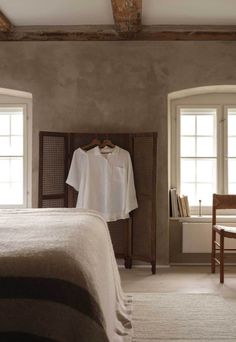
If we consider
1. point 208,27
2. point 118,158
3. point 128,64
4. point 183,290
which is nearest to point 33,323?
point 183,290

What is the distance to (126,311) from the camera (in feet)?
9.60

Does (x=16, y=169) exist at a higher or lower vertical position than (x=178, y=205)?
higher

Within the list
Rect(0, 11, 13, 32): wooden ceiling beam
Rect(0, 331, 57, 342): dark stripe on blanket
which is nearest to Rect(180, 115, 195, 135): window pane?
Rect(0, 11, 13, 32): wooden ceiling beam

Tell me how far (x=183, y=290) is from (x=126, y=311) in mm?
921

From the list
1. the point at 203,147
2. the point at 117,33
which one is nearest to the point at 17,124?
the point at 117,33

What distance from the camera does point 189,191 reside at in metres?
4.96

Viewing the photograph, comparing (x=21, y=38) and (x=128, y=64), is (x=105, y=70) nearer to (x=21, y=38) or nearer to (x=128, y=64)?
(x=128, y=64)

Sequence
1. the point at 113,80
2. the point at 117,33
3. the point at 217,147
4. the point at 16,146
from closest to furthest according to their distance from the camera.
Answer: the point at 117,33, the point at 113,80, the point at 217,147, the point at 16,146

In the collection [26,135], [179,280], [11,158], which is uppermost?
[26,135]

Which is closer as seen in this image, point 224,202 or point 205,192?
point 224,202

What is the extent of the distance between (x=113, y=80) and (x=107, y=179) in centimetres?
119

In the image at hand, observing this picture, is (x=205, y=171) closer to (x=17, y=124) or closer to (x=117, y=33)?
(x=117, y=33)

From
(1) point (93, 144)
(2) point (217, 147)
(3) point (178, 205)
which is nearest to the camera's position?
(1) point (93, 144)

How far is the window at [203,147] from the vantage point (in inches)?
192
